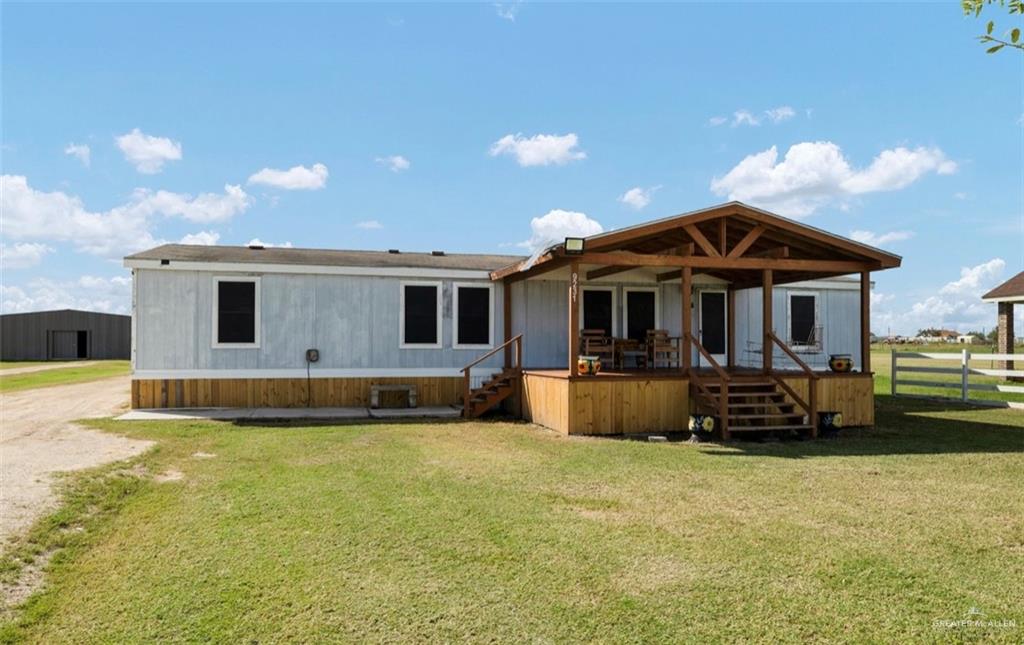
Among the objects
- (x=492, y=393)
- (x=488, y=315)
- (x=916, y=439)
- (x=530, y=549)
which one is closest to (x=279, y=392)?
(x=492, y=393)

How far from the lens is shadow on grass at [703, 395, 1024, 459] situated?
8078mm

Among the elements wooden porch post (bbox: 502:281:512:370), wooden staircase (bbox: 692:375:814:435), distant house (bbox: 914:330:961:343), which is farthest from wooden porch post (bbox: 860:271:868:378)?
distant house (bbox: 914:330:961:343)

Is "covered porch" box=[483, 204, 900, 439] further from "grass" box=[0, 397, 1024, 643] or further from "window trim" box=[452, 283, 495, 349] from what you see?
"grass" box=[0, 397, 1024, 643]

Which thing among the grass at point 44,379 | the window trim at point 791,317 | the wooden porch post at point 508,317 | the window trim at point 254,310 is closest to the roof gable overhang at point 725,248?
the wooden porch post at point 508,317

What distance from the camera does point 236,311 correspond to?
12289 millimetres

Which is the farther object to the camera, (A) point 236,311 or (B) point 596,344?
(B) point 596,344

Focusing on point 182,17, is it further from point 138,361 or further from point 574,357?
point 574,357

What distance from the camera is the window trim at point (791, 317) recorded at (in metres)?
15.0

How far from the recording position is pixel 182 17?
450 inches

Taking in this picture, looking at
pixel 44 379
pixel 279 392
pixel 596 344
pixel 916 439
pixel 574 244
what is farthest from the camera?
pixel 44 379

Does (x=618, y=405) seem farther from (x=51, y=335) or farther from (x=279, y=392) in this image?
(x=51, y=335)

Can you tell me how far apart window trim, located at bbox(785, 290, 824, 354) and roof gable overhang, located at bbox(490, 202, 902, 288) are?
337 cm

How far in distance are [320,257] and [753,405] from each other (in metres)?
8.52

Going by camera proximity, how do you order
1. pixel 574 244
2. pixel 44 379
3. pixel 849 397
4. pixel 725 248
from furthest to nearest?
pixel 44 379, pixel 849 397, pixel 725 248, pixel 574 244
